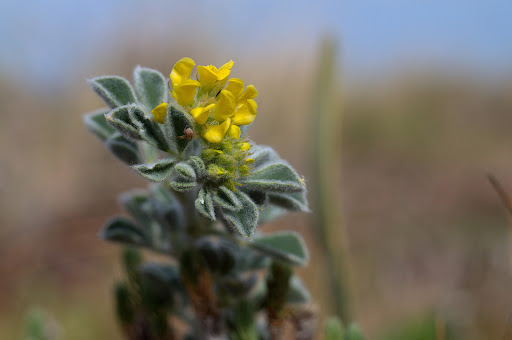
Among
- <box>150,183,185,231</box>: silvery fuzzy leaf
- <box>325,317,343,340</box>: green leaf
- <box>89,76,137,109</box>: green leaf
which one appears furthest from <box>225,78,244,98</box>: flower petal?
<box>325,317,343,340</box>: green leaf

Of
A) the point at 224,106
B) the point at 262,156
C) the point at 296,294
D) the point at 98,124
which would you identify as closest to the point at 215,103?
the point at 224,106

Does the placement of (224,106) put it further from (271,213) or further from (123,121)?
(271,213)

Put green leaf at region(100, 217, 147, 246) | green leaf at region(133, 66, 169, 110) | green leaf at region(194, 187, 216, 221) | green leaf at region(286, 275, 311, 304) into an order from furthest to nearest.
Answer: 1. green leaf at region(286, 275, 311, 304)
2. green leaf at region(100, 217, 147, 246)
3. green leaf at region(133, 66, 169, 110)
4. green leaf at region(194, 187, 216, 221)

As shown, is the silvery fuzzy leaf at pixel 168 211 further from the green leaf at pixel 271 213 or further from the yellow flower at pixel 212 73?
the yellow flower at pixel 212 73

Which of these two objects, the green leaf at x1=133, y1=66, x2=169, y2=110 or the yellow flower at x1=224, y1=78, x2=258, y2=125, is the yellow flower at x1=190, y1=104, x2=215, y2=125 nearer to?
the yellow flower at x1=224, y1=78, x2=258, y2=125

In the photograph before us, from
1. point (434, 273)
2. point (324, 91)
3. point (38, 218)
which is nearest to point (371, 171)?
point (434, 273)
